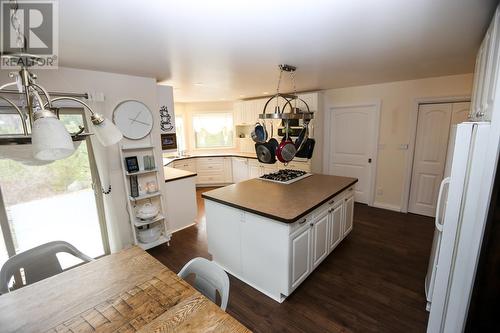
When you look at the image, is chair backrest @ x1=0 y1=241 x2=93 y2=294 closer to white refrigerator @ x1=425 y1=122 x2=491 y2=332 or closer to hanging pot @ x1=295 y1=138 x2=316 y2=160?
hanging pot @ x1=295 y1=138 x2=316 y2=160

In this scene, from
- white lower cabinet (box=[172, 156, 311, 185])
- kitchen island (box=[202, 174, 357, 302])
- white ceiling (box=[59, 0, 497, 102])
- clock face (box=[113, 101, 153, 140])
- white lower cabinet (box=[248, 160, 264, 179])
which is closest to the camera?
white ceiling (box=[59, 0, 497, 102])

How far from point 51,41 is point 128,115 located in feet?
4.01

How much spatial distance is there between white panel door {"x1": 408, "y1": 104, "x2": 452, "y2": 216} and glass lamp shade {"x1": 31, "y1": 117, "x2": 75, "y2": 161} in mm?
4479

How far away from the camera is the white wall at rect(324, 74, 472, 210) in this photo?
349cm

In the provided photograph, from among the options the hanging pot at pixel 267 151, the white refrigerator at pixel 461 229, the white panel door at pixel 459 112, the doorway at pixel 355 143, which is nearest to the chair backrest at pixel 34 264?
the hanging pot at pixel 267 151

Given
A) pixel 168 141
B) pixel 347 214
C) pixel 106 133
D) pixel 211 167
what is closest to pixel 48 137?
pixel 106 133

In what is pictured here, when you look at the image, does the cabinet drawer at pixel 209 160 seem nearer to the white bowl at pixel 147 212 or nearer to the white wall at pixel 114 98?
the white wall at pixel 114 98

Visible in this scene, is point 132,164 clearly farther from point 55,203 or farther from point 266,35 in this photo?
point 266,35

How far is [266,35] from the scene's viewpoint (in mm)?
1641

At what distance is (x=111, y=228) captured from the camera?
275cm

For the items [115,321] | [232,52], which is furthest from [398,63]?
[115,321]

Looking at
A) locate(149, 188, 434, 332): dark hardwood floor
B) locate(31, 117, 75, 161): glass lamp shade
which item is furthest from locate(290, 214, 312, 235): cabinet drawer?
locate(31, 117, 75, 161): glass lamp shade

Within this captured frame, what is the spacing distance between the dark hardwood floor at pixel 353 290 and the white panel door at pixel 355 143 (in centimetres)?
122

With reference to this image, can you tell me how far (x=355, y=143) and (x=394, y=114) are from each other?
78 centimetres
